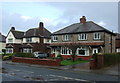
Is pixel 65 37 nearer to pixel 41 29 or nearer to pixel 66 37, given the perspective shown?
pixel 66 37

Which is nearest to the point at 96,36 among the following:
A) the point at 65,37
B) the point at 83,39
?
the point at 83,39

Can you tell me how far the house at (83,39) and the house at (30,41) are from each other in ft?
26.9

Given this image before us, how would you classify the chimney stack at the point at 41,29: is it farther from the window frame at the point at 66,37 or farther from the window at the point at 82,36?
the window at the point at 82,36

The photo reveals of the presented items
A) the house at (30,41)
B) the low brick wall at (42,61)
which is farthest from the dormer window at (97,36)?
the house at (30,41)

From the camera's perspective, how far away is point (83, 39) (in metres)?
34.4

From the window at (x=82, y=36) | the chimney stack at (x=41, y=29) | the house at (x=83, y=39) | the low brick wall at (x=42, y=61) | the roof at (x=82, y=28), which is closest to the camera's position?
the low brick wall at (x=42, y=61)

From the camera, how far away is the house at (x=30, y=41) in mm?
A: 45531

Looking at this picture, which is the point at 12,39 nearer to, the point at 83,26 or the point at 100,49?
the point at 83,26

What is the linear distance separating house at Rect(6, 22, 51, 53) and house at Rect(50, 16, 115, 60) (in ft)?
26.9

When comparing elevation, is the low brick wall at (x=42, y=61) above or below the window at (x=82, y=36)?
below

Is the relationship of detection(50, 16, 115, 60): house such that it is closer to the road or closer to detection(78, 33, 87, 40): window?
detection(78, 33, 87, 40): window

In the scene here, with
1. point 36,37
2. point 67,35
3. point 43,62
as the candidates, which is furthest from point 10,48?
point 43,62

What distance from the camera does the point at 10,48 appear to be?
48719 millimetres

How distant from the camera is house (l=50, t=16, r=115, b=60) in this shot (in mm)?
31895
